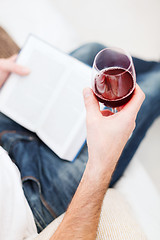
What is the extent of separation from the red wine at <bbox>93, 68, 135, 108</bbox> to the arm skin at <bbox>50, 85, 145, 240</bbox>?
2 cm

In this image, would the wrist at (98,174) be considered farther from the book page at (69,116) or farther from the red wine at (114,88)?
the book page at (69,116)

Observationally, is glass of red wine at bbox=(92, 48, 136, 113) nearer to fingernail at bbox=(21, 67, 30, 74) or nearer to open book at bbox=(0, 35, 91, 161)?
open book at bbox=(0, 35, 91, 161)

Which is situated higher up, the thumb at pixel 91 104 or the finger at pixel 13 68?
the finger at pixel 13 68

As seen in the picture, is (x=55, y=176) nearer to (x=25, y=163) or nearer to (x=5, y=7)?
(x=25, y=163)

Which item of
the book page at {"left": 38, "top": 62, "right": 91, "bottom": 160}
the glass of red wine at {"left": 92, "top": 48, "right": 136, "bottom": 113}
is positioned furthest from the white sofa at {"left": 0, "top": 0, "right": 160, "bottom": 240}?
the glass of red wine at {"left": 92, "top": 48, "right": 136, "bottom": 113}

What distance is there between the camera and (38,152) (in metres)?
0.91

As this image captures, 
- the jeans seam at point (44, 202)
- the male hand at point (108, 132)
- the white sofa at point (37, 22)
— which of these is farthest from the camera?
the white sofa at point (37, 22)

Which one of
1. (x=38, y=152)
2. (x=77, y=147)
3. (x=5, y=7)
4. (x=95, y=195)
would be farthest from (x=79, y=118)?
(x=5, y=7)

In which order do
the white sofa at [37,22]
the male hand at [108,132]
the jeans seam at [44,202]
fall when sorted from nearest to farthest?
1. the male hand at [108,132]
2. the jeans seam at [44,202]
3. the white sofa at [37,22]

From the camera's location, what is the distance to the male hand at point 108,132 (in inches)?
20.8

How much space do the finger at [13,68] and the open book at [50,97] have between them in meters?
0.02

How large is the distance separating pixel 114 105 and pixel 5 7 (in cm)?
112

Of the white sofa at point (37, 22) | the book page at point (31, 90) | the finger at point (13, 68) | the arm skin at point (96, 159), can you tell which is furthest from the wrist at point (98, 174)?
the white sofa at point (37, 22)

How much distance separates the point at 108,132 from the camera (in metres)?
0.53
